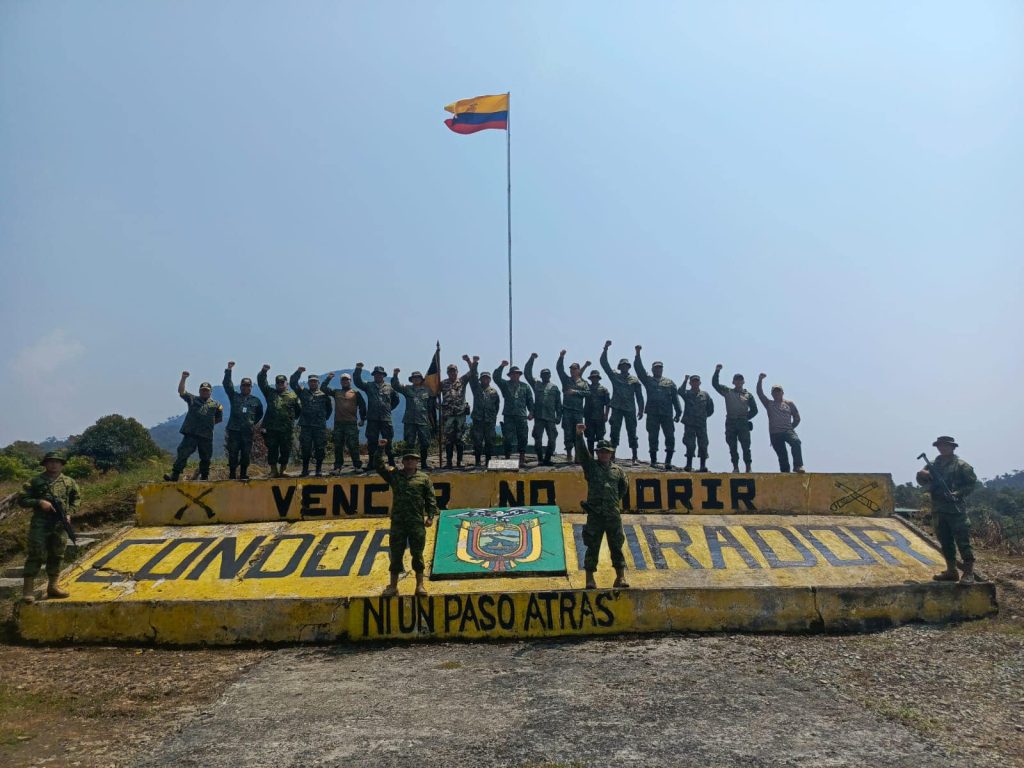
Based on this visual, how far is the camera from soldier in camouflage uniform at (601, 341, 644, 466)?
1502 centimetres

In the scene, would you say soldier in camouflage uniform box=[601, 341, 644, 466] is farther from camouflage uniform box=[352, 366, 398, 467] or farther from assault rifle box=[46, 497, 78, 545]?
assault rifle box=[46, 497, 78, 545]

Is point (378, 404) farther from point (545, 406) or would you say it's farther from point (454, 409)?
point (545, 406)

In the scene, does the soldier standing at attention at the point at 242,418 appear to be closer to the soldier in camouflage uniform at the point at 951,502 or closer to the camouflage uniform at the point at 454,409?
the camouflage uniform at the point at 454,409

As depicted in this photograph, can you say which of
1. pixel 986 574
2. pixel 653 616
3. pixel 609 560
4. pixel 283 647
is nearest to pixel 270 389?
pixel 283 647

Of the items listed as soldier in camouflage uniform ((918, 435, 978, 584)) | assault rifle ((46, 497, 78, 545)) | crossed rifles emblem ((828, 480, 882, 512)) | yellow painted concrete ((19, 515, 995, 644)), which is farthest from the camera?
crossed rifles emblem ((828, 480, 882, 512))

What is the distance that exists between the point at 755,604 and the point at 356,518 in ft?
19.6

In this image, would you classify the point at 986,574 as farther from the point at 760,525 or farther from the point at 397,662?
the point at 397,662

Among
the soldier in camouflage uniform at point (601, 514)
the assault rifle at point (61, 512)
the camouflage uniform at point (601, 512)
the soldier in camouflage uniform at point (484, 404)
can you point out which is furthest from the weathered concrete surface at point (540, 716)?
the soldier in camouflage uniform at point (484, 404)

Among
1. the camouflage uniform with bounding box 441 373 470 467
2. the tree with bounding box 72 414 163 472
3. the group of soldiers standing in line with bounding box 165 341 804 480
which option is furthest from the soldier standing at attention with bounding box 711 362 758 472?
the tree with bounding box 72 414 163 472

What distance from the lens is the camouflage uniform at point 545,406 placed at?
14.8 metres

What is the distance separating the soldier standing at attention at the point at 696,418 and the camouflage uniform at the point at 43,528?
10.8m

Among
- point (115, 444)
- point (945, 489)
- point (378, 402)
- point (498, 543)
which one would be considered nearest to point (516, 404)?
point (378, 402)

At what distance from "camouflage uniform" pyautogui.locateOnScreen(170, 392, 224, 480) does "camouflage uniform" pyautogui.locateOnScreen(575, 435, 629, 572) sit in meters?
7.48

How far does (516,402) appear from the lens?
14.7 meters
